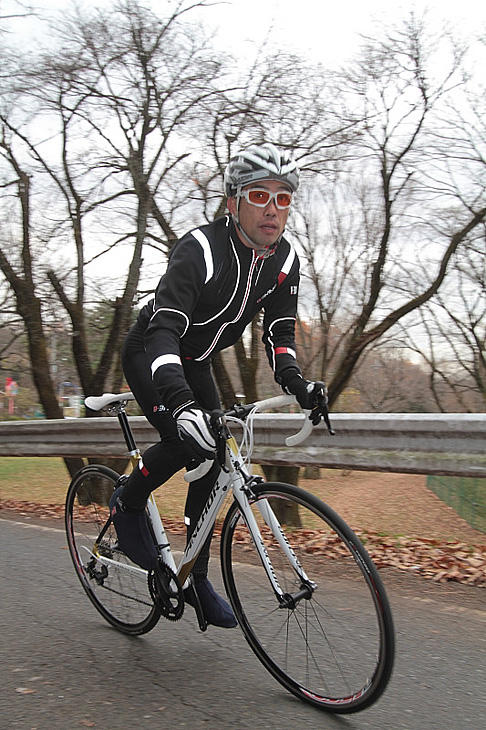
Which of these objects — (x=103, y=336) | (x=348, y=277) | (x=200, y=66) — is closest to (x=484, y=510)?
(x=348, y=277)

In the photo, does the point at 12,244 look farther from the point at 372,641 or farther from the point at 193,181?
the point at 372,641

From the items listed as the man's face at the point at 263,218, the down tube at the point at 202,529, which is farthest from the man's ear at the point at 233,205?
the down tube at the point at 202,529

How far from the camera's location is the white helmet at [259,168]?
288 cm

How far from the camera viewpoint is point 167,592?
3.18 m

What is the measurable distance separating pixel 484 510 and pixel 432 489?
1475cm

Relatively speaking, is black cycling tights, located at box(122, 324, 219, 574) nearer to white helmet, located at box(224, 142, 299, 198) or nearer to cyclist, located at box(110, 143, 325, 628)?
cyclist, located at box(110, 143, 325, 628)

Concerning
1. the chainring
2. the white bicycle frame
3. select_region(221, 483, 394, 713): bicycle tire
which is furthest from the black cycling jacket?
the chainring

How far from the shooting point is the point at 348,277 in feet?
54.5

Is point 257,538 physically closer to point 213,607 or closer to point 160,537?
point 213,607

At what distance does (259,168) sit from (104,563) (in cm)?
218

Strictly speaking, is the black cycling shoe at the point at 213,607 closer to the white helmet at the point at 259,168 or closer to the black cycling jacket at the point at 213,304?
the black cycling jacket at the point at 213,304

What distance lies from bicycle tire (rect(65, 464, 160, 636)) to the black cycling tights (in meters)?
0.36

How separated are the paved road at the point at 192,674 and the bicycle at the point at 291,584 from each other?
16cm

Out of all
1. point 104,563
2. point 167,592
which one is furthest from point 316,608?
point 104,563
